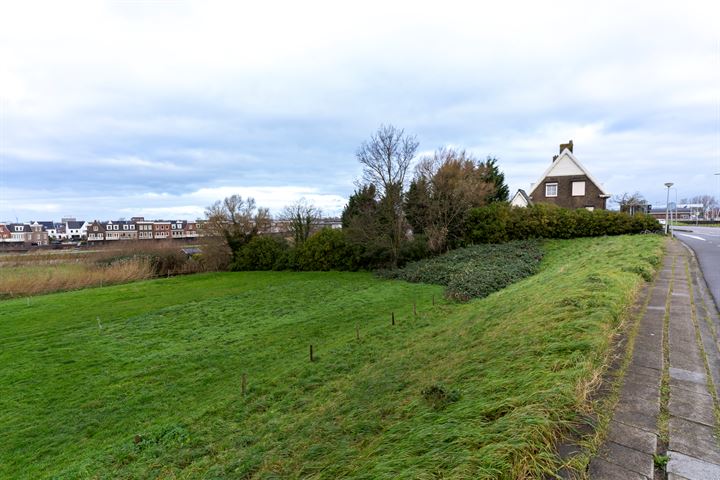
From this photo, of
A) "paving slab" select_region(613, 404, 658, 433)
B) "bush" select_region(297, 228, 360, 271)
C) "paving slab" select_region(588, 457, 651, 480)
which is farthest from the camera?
"bush" select_region(297, 228, 360, 271)

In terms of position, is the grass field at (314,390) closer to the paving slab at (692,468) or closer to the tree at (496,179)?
the paving slab at (692,468)

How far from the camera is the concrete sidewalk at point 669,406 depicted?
1.86m

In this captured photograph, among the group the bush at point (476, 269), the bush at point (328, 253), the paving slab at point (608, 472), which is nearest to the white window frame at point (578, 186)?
the bush at point (476, 269)

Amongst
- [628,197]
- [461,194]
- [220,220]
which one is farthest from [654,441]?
[628,197]

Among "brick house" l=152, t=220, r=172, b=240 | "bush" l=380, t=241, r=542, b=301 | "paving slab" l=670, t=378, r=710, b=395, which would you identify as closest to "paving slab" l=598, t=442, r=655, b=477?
"paving slab" l=670, t=378, r=710, b=395

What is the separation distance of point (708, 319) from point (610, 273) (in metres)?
1.95

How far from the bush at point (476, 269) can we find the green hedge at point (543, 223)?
4.28 ft

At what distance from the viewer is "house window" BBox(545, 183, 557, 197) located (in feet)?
92.7

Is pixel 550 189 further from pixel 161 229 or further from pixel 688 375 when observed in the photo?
pixel 161 229

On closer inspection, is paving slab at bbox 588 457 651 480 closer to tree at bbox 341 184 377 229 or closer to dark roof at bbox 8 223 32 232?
tree at bbox 341 184 377 229

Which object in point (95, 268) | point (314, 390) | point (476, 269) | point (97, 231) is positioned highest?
point (97, 231)

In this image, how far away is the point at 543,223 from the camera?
784 inches

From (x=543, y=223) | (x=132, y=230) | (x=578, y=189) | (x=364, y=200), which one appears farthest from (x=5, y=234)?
(x=578, y=189)

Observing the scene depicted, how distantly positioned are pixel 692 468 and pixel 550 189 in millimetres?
31161
